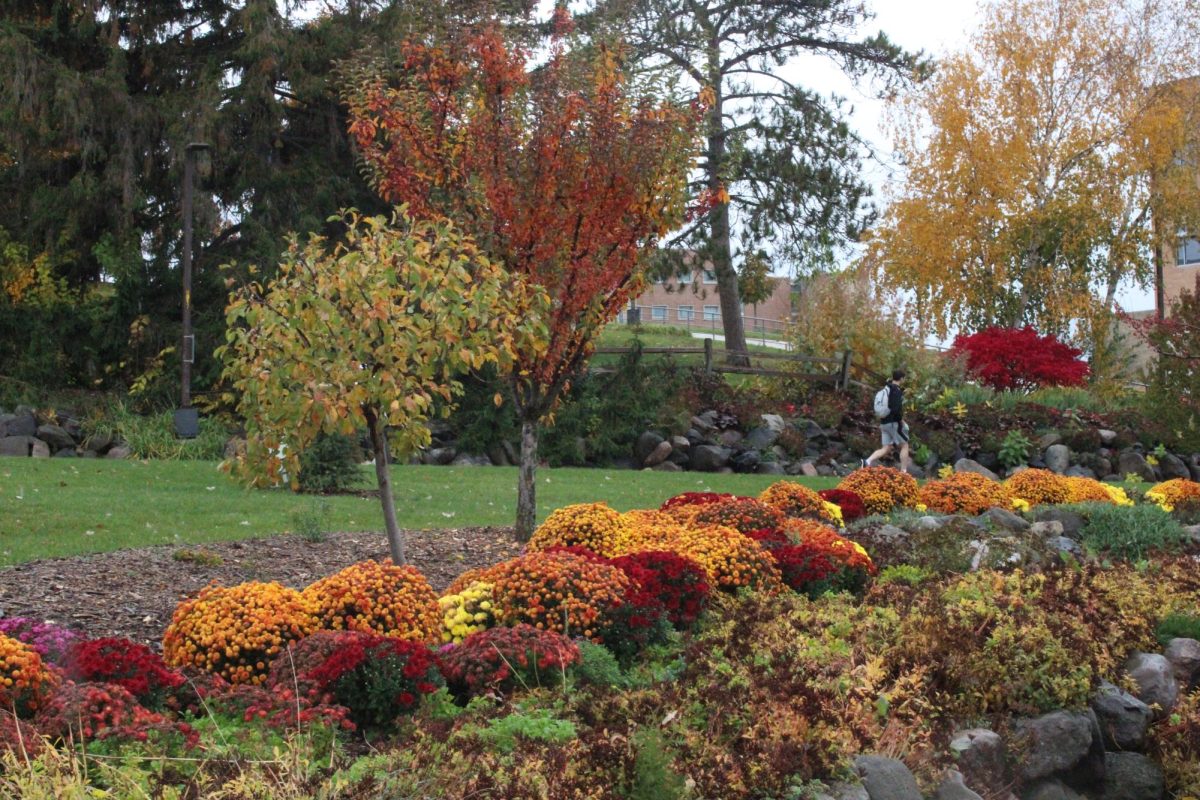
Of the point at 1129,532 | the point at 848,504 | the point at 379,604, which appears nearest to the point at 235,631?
the point at 379,604

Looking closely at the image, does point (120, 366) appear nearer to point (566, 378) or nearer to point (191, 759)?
point (566, 378)

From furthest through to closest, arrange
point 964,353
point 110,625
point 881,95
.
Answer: point 881,95, point 964,353, point 110,625

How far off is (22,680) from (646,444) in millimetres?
14923

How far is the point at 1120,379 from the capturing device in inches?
1019

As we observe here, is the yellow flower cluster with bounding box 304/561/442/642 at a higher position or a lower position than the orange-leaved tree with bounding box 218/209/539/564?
lower

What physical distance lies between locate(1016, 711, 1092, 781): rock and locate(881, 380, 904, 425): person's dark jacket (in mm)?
10949

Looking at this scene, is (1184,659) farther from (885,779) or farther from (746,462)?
(746,462)

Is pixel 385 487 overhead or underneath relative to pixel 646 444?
overhead

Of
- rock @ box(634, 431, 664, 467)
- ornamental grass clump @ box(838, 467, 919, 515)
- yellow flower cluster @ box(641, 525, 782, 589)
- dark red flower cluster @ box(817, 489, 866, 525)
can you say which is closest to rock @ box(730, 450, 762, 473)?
rock @ box(634, 431, 664, 467)

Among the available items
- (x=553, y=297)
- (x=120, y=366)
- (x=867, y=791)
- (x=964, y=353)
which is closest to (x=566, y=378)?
(x=553, y=297)

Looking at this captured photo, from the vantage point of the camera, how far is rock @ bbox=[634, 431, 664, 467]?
19219 millimetres

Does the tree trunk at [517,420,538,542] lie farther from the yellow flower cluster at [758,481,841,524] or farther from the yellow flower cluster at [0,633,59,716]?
the yellow flower cluster at [0,633,59,716]

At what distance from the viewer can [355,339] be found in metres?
6.79

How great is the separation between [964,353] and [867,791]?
19792mm
